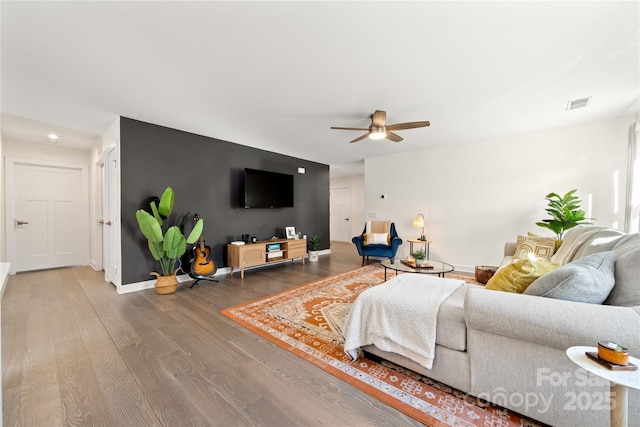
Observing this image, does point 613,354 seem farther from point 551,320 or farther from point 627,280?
point 627,280

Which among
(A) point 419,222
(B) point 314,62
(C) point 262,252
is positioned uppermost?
(B) point 314,62

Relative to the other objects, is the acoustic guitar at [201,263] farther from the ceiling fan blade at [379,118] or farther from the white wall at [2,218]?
the white wall at [2,218]

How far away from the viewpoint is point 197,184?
13.7 feet

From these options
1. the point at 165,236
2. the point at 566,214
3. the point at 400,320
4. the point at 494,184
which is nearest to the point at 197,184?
the point at 165,236

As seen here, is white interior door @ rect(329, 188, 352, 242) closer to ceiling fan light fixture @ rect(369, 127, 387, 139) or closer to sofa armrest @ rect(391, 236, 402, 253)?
sofa armrest @ rect(391, 236, 402, 253)

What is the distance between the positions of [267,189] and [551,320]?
4.43m

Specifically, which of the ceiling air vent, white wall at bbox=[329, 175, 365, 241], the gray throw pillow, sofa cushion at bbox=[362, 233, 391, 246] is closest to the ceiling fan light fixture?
the ceiling air vent

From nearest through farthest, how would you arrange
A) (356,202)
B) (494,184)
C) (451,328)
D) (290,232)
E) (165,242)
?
(451,328), (165,242), (494,184), (290,232), (356,202)

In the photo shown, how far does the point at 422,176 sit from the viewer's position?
521cm

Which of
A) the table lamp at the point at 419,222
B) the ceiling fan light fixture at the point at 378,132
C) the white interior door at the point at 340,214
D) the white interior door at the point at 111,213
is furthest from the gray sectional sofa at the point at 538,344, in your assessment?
the white interior door at the point at 340,214

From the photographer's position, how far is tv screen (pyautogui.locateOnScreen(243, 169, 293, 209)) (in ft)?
15.3

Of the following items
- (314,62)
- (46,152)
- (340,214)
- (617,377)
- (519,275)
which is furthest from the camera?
(340,214)

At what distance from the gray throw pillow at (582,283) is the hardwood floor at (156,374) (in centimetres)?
105

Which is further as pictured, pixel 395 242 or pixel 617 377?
pixel 395 242
